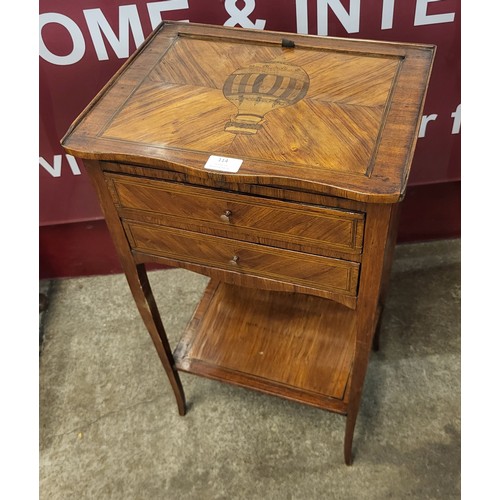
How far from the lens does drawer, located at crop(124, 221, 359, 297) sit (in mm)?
875

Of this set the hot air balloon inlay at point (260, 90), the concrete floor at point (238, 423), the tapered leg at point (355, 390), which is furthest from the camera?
the concrete floor at point (238, 423)

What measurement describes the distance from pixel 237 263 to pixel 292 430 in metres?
0.66

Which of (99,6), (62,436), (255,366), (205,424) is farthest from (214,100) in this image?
(62,436)

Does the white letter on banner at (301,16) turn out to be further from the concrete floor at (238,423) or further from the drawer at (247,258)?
the concrete floor at (238,423)

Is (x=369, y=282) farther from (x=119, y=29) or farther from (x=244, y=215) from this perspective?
(x=119, y=29)

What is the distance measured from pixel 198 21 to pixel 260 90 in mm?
433

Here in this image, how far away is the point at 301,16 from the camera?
4.03 feet

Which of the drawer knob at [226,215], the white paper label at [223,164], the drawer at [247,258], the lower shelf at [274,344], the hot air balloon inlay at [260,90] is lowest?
the lower shelf at [274,344]

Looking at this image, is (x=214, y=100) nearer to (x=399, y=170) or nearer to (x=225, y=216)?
(x=225, y=216)

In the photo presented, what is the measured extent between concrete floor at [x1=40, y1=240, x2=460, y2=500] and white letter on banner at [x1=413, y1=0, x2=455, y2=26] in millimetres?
780

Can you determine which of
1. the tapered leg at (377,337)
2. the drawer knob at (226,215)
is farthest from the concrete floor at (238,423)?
the drawer knob at (226,215)

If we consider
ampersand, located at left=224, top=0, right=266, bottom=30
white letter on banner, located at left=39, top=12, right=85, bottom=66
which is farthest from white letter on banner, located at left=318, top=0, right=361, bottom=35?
white letter on banner, located at left=39, top=12, right=85, bottom=66

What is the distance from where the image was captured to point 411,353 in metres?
1.52

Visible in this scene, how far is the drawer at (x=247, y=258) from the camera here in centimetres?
88
